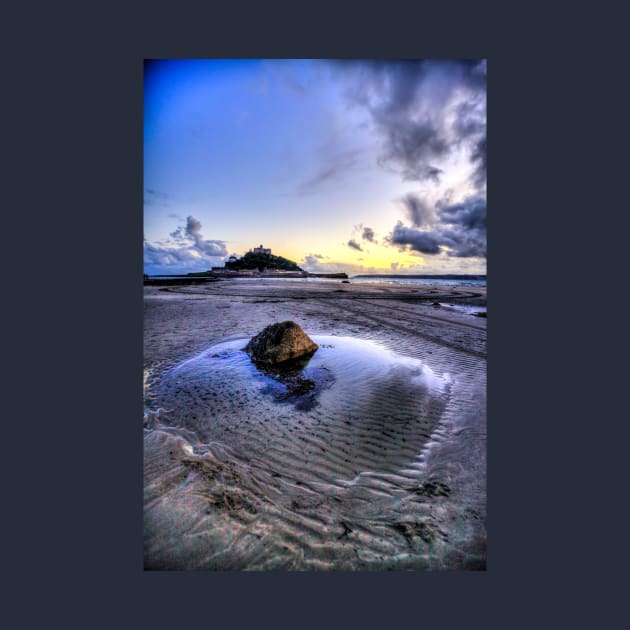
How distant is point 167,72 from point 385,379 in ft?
23.3

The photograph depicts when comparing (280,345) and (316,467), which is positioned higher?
(280,345)

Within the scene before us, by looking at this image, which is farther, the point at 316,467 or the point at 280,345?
the point at 280,345

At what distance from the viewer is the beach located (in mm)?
2953

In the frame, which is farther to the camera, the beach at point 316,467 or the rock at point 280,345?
the rock at point 280,345

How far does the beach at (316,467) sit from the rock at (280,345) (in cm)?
41

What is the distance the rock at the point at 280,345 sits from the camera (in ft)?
22.9

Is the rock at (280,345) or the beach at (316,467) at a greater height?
the rock at (280,345)

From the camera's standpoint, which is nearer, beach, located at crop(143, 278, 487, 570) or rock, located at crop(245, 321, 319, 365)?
beach, located at crop(143, 278, 487, 570)

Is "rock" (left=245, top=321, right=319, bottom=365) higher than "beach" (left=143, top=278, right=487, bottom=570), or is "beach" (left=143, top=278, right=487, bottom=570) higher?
"rock" (left=245, top=321, right=319, bottom=365)

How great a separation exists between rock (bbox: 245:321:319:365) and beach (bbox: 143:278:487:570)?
41 centimetres

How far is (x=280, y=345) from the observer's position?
709 cm

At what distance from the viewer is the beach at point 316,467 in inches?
116

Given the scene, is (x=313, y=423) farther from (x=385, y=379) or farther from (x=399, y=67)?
(x=399, y=67)

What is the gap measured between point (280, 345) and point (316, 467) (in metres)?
3.75
